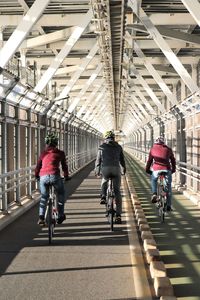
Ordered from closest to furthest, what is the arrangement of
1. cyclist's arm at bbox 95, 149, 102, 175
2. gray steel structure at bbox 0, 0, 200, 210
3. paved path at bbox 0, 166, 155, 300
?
paved path at bbox 0, 166, 155, 300
cyclist's arm at bbox 95, 149, 102, 175
gray steel structure at bbox 0, 0, 200, 210

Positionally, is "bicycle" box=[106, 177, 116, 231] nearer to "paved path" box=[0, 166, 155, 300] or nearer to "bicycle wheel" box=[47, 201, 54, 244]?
"paved path" box=[0, 166, 155, 300]

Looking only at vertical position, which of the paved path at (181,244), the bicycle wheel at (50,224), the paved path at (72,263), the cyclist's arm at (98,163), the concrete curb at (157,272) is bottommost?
the paved path at (181,244)

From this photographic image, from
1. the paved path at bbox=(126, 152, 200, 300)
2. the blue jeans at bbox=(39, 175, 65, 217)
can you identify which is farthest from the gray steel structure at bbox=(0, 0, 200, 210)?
the paved path at bbox=(126, 152, 200, 300)

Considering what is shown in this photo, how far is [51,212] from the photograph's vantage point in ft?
28.0

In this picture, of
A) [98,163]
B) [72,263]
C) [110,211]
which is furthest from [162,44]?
[72,263]

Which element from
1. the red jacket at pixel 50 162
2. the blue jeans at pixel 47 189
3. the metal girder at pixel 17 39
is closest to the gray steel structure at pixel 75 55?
the metal girder at pixel 17 39

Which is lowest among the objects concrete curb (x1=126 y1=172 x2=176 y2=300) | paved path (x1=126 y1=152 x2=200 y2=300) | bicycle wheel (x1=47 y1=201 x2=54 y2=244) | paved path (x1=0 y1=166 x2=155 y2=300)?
paved path (x1=126 y1=152 x2=200 y2=300)

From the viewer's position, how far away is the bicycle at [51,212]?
8.37 m

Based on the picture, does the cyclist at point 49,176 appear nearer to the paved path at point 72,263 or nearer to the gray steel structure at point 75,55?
the paved path at point 72,263

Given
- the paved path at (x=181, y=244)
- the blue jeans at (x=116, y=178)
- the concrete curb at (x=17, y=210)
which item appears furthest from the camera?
the concrete curb at (x=17, y=210)

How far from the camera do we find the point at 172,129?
21.2 meters

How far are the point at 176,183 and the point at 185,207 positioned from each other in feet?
20.8

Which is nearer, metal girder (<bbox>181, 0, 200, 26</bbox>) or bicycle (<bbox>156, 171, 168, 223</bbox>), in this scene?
metal girder (<bbox>181, 0, 200, 26</bbox>)

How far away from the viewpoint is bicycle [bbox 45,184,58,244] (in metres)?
8.37
